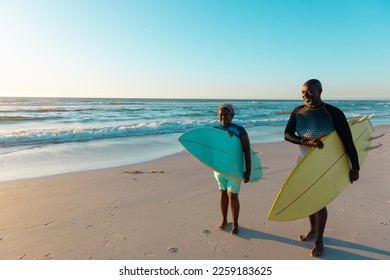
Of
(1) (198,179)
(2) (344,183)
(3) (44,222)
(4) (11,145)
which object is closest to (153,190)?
(1) (198,179)

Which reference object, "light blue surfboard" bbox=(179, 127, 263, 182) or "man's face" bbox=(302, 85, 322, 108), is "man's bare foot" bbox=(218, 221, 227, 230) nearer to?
"light blue surfboard" bbox=(179, 127, 263, 182)

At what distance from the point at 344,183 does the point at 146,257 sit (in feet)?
6.78

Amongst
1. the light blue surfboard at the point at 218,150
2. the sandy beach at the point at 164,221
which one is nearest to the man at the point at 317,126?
the sandy beach at the point at 164,221

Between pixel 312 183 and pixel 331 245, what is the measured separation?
724 millimetres

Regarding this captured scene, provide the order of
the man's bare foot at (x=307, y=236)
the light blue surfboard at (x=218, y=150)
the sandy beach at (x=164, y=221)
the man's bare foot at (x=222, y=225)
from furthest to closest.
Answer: the man's bare foot at (x=222, y=225) < the light blue surfboard at (x=218, y=150) < the man's bare foot at (x=307, y=236) < the sandy beach at (x=164, y=221)

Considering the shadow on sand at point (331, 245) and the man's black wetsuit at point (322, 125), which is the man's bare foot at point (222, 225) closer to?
the shadow on sand at point (331, 245)

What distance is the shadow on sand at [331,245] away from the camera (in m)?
2.71

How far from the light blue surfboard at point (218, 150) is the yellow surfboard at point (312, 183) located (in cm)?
53

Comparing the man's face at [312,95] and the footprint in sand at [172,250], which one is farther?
the footprint in sand at [172,250]

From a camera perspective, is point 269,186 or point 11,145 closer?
point 269,186

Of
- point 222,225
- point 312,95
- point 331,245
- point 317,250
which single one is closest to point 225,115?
point 312,95
